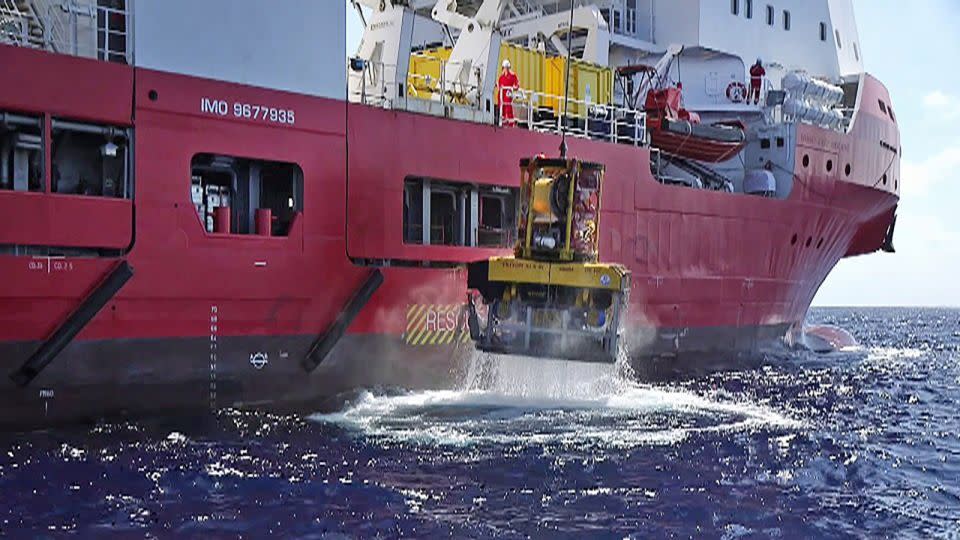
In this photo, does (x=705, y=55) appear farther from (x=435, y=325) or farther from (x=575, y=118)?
(x=435, y=325)

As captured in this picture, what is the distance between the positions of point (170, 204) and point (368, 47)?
495 cm

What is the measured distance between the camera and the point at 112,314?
11.1 m

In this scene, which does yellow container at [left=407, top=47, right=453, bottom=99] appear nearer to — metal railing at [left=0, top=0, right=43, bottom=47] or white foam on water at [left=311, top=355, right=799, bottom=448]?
white foam on water at [left=311, top=355, right=799, bottom=448]

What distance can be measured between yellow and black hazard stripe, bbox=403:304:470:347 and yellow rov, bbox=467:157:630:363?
137 cm

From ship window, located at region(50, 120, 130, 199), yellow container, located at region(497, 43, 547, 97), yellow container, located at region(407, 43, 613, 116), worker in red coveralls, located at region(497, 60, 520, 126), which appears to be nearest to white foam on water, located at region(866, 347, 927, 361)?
yellow container, located at region(407, 43, 613, 116)

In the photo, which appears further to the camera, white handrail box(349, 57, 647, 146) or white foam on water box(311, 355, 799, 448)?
white handrail box(349, 57, 647, 146)

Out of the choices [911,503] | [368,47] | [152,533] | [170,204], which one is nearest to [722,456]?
[911,503]

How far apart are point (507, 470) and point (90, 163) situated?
608 cm

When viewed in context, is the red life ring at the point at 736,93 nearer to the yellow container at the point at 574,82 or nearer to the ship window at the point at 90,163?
the yellow container at the point at 574,82

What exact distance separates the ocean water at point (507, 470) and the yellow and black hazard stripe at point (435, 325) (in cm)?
69

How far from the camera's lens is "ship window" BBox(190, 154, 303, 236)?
12.5m

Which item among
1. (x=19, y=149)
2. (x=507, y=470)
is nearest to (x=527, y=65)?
(x=19, y=149)

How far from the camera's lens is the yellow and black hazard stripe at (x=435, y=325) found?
45.8ft

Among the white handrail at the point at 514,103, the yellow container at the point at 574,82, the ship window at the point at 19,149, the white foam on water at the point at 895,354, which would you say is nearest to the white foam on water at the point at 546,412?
the white handrail at the point at 514,103
